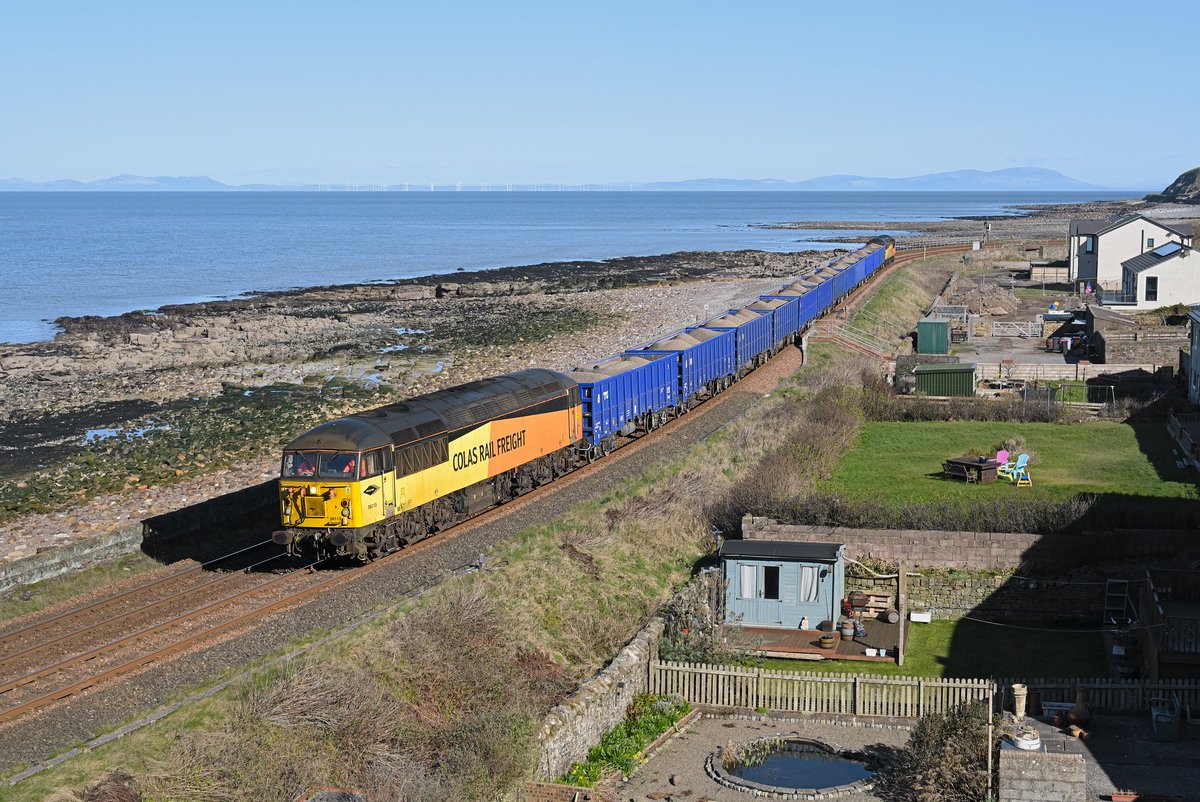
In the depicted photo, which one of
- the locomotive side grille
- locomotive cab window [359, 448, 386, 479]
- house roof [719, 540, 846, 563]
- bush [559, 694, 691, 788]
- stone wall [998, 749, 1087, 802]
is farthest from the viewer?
house roof [719, 540, 846, 563]

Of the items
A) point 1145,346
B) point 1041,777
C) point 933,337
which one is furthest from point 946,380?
point 1041,777

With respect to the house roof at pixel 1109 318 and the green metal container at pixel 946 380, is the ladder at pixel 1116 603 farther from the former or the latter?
the house roof at pixel 1109 318

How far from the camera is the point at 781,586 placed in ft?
89.0

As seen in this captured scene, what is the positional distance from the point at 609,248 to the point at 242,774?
157 metres

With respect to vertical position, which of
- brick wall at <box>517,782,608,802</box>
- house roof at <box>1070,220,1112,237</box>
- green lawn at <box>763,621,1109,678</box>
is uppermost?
house roof at <box>1070,220,1112,237</box>

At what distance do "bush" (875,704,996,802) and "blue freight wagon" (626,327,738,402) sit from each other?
74.5ft

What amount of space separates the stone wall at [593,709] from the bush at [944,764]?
484 cm

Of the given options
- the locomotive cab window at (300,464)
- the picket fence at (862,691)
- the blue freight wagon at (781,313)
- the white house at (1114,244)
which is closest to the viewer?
the picket fence at (862,691)

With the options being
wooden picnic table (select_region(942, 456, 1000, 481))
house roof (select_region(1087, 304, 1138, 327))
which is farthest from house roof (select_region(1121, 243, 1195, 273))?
wooden picnic table (select_region(942, 456, 1000, 481))

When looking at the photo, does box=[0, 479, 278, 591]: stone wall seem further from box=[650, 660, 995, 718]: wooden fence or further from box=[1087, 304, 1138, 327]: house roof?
box=[1087, 304, 1138, 327]: house roof

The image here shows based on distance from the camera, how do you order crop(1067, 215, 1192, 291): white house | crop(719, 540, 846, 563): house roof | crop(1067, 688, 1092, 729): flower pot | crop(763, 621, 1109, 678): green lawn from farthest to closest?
crop(1067, 215, 1192, 291): white house
crop(719, 540, 846, 563): house roof
crop(763, 621, 1109, 678): green lawn
crop(1067, 688, 1092, 729): flower pot

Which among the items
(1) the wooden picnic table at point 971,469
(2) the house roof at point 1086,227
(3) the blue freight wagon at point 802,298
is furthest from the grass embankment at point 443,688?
(2) the house roof at point 1086,227

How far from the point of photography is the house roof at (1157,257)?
71.2 metres

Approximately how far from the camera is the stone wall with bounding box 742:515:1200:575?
28688mm
